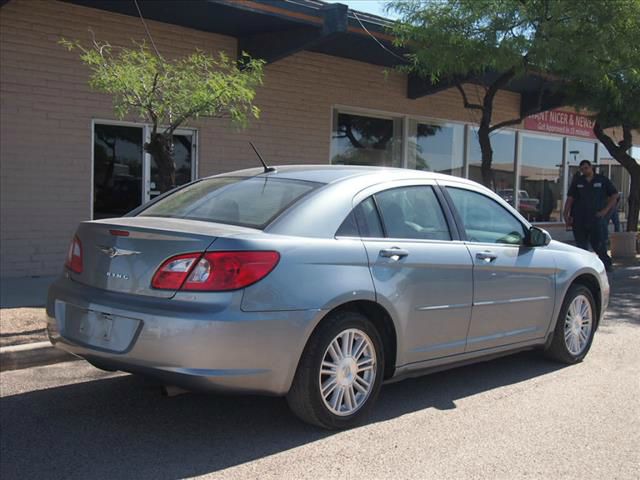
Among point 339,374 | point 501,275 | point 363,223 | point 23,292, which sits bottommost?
point 23,292

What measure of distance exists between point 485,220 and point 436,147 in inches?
391

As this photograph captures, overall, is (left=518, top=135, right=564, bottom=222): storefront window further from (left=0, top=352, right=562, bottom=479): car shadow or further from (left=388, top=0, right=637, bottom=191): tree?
(left=0, top=352, right=562, bottom=479): car shadow

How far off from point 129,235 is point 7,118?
19.8 feet

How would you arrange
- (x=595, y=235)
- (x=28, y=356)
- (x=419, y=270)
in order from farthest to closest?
1. (x=595, y=235)
2. (x=28, y=356)
3. (x=419, y=270)

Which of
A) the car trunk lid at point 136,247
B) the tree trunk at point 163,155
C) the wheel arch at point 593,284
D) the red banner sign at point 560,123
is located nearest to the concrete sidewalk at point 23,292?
the tree trunk at point 163,155

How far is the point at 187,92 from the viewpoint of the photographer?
6586mm

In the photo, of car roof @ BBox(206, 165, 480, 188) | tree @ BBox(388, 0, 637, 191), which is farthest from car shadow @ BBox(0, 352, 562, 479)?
tree @ BBox(388, 0, 637, 191)

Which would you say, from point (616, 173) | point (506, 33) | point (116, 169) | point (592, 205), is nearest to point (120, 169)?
point (116, 169)

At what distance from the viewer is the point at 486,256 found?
199 inches

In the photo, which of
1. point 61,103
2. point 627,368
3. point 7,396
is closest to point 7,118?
point 61,103

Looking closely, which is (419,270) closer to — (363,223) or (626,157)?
(363,223)

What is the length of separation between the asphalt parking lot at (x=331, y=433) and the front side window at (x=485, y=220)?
3.78 ft

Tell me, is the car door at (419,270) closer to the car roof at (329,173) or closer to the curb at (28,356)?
the car roof at (329,173)

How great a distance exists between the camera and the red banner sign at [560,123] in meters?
17.5
